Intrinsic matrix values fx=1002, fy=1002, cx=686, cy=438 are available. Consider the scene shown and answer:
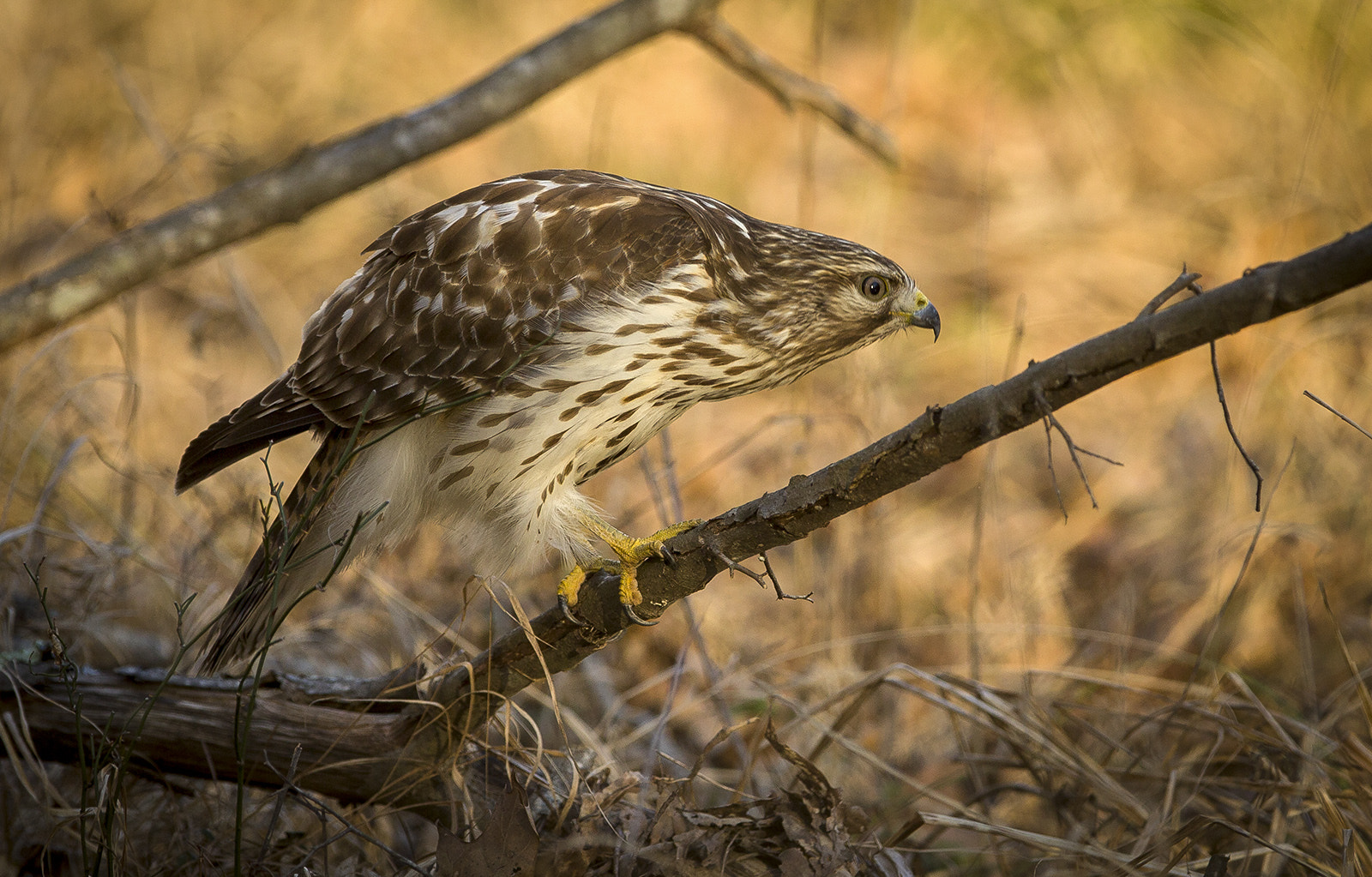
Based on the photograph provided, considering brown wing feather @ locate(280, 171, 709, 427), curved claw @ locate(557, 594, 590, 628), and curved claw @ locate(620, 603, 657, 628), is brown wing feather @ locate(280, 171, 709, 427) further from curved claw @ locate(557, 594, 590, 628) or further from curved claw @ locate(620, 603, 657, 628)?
curved claw @ locate(620, 603, 657, 628)

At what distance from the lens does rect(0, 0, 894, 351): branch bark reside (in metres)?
3.43

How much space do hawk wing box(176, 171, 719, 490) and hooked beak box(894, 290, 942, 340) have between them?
25.8 inches

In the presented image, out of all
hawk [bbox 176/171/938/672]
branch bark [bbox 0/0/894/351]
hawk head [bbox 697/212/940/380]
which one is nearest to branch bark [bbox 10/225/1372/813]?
hawk [bbox 176/171/938/672]

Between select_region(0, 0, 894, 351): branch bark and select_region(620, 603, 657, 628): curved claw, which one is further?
select_region(0, 0, 894, 351): branch bark

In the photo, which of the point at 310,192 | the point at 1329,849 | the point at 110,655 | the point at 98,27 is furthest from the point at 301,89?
the point at 1329,849

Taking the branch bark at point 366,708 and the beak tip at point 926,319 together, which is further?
the beak tip at point 926,319

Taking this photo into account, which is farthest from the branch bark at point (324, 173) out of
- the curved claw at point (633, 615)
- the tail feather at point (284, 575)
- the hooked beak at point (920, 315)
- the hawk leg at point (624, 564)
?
the curved claw at point (633, 615)

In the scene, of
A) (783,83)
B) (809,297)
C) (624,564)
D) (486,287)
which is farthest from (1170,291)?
(783,83)

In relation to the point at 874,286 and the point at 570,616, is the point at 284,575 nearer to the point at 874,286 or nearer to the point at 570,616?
the point at 570,616

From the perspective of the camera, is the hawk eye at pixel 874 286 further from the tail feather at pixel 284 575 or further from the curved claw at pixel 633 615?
the tail feather at pixel 284 575

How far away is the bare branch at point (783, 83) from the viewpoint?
391cm

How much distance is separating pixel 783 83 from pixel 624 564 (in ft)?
7.42

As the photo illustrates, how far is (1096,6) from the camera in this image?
27.3ft

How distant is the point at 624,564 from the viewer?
107 inches
